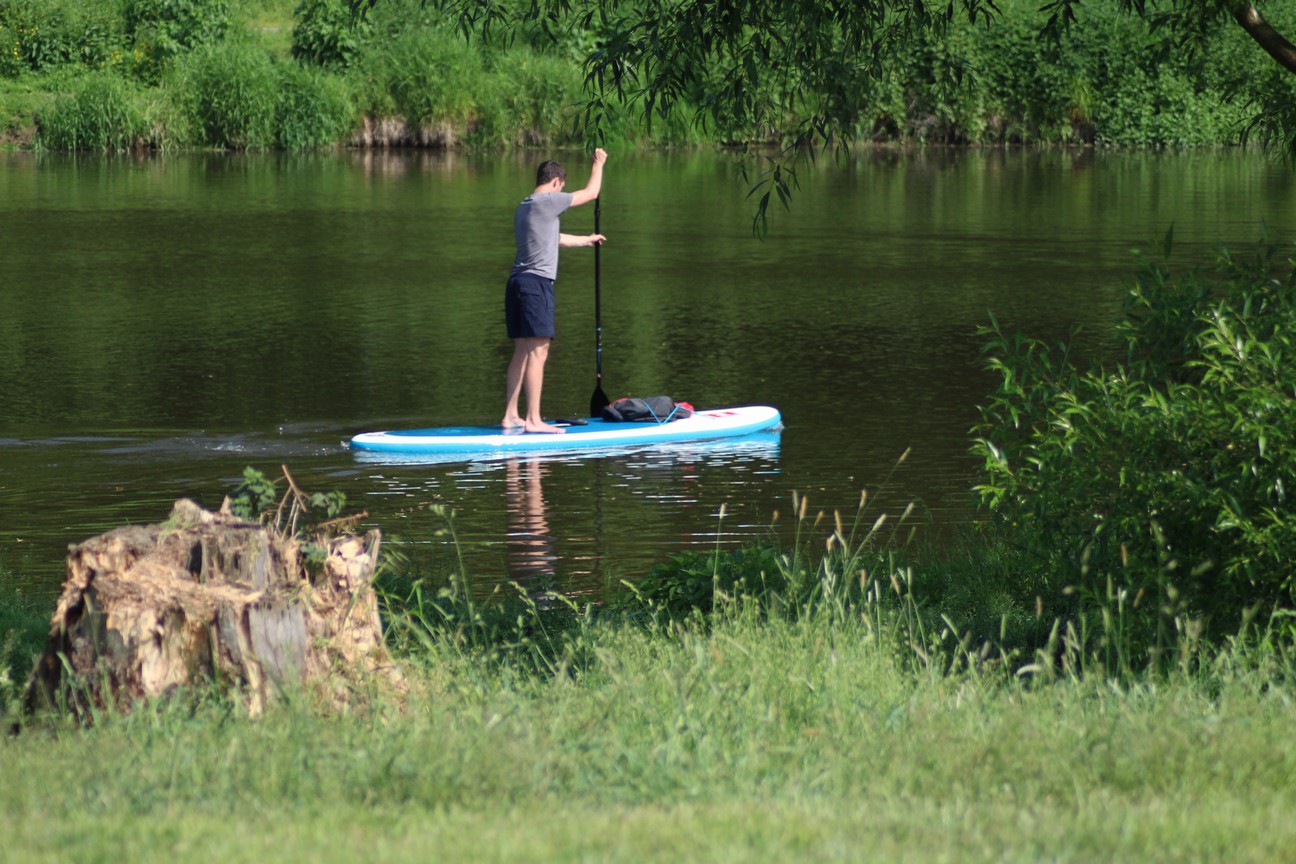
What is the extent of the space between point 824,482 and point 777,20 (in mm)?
3799

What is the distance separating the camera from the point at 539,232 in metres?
11.9

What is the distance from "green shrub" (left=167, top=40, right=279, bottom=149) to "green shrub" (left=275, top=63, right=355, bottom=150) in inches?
9.1

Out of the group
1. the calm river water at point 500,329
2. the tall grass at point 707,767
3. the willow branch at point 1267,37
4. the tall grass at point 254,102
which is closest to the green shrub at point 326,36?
the tall grass at point 254,102

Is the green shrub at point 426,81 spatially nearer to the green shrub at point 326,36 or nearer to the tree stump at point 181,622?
the green shrub at point 326,36

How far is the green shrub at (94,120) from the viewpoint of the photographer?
37469 mm

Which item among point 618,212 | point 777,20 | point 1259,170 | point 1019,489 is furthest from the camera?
point 1259,170

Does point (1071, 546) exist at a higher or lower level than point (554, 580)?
higher

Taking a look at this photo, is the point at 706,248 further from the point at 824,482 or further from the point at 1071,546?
the point at 1071,546

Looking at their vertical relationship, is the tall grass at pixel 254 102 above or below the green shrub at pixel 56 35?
below

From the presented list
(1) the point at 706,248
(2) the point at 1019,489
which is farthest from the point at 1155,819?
(1) the point at 706,248

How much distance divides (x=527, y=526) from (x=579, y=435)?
7.12 ft

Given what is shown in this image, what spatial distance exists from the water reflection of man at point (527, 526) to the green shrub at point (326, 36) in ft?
101

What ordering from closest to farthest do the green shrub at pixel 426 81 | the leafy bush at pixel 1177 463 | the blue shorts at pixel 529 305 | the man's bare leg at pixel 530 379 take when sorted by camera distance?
the leafy bush at pixel 1177 463
the blue shorts at pixel 529 305
the man's bare leg at pixel 530 379
the green shrub at pixel 426 81

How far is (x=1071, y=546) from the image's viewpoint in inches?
259
